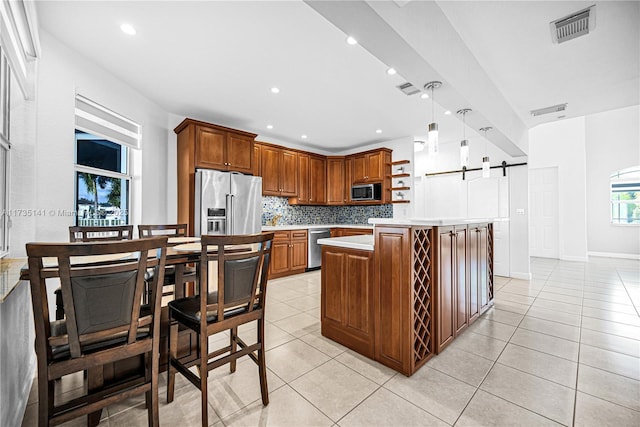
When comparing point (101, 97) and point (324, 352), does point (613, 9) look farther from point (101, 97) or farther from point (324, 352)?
point (101, 97)

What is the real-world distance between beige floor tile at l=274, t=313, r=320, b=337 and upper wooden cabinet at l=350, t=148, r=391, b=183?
11.0ft

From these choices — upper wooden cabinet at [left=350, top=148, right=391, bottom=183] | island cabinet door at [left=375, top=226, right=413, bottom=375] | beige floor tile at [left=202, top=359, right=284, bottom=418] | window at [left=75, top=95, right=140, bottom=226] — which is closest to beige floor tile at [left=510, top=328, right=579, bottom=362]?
island cabinet door at [left=375, top=226, right=413, bottom=375]

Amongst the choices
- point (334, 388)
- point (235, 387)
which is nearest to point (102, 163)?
point (235, 387)

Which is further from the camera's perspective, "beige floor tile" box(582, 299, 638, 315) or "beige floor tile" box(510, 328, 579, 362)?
"beige floor tile" box(582, 299, 638, 315)

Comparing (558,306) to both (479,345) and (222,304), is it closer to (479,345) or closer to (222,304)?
(479,345)

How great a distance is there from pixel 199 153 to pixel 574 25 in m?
4.10

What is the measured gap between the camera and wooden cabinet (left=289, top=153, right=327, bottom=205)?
5.63 metres

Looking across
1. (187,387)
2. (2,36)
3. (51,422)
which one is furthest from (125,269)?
(2,36)

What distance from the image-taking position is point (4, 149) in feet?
5.97

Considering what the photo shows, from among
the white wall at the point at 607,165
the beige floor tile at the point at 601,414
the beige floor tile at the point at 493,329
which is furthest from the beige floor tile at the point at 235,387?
the white wall at the point at 607,165

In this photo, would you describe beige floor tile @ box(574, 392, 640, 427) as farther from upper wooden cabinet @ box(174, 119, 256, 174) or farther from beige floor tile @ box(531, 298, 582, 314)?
upper wooden cabinet @ box(174, 119, 256, 174)

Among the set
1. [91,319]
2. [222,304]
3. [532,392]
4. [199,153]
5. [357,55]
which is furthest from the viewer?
[199,153]

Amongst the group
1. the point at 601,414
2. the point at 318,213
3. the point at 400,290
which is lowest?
the point at 601,414

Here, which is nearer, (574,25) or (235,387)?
(235,387)
